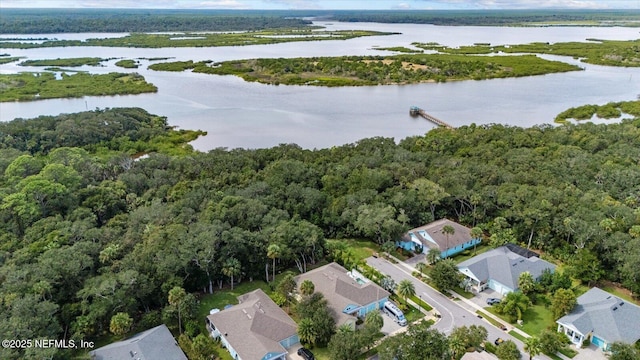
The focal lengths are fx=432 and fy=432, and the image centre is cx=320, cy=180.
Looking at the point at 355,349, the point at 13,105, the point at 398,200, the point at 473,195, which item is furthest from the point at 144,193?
the point at 13,105

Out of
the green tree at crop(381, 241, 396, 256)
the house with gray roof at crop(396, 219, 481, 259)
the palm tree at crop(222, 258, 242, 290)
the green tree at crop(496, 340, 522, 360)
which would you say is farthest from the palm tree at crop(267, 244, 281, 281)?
the green tree at crop(496, 340, 522, 360)

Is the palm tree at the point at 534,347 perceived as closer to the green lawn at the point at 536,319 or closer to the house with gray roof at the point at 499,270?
the green lawn at the point at 536,319

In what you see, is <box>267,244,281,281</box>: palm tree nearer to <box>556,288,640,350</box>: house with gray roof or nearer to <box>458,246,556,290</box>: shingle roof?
<box>458,246,556,290</box>: shingle roof

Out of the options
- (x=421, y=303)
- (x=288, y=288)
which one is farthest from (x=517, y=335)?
(x=288, y=288)

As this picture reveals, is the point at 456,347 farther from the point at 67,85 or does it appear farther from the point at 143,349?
the point at 67,85

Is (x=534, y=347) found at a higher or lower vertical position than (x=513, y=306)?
higher

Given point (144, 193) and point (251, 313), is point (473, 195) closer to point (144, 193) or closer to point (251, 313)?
point (251, 313)
